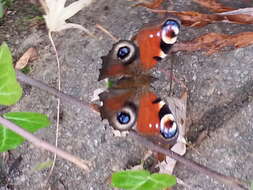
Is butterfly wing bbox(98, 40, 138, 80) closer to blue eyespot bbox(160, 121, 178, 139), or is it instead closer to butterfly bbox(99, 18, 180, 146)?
butterfly bbox(99, 18, 180, 146)

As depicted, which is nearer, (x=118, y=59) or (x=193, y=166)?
(x=193, y=166)

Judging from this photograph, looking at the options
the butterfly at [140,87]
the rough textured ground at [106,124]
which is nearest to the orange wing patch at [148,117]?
the butterfly at [140,87]

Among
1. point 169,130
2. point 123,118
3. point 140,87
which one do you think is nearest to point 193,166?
point 169,130

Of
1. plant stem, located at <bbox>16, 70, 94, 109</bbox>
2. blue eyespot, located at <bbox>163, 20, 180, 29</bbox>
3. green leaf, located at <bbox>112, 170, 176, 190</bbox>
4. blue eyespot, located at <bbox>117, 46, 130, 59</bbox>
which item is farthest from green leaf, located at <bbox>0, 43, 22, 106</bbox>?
blue eyespot, located at <bbox>163, 20, 180, 29</bbox>

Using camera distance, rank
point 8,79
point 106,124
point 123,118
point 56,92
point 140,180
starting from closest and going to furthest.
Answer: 1. point 8,79
2. point 140,180
3. point 123,118
4. point 56,92
5. point 106,124

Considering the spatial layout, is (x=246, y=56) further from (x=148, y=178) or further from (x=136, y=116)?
(x=148, y=178)

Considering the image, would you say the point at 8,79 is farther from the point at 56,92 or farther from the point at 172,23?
the point at 172,23

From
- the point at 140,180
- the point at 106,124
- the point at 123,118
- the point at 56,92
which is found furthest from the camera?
the point at 106,124
